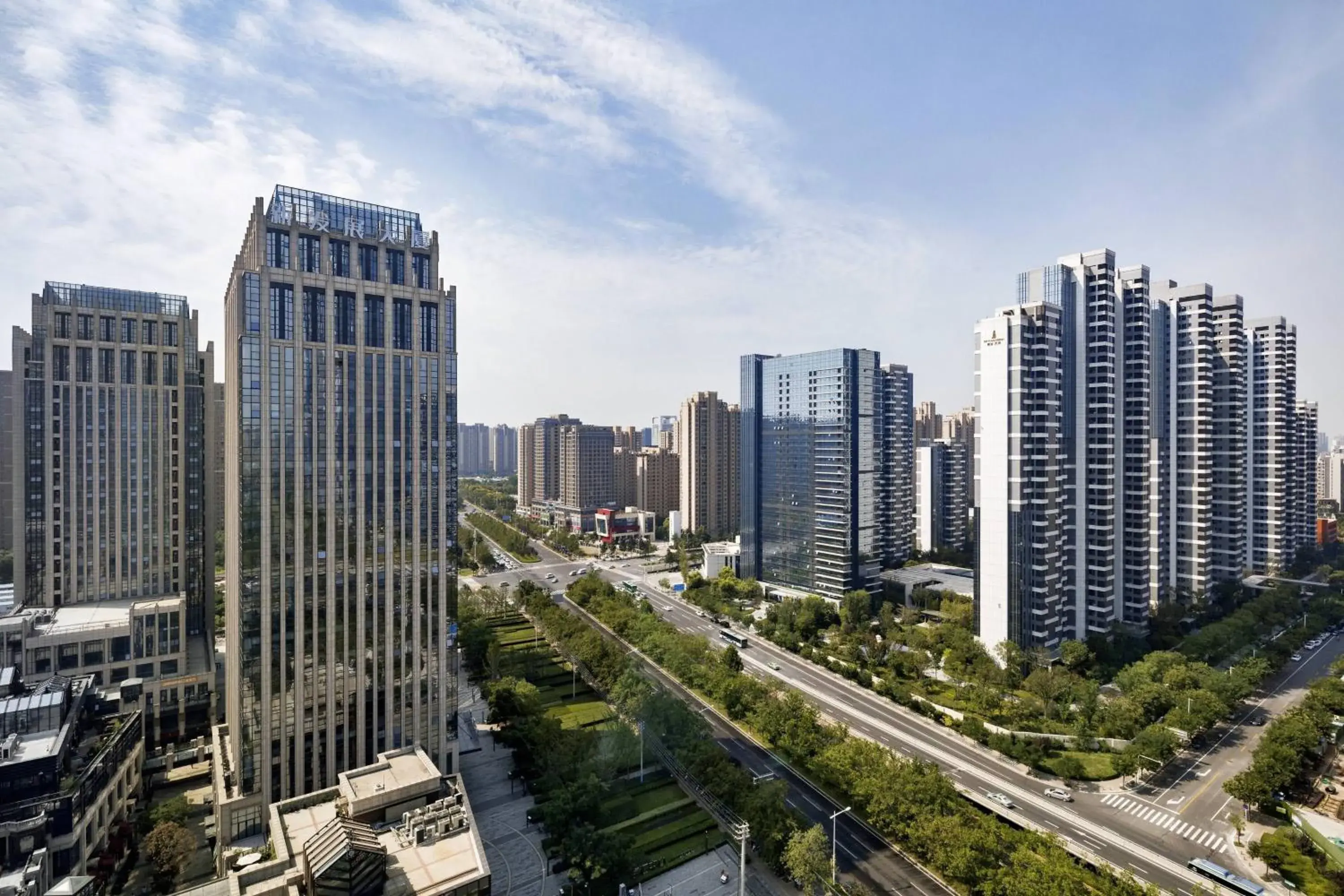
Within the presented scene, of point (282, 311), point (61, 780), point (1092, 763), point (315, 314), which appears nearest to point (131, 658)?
point (61, 780)

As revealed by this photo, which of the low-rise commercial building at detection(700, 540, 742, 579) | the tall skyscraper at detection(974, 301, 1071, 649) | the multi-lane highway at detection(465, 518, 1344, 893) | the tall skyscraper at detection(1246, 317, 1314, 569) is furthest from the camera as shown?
the low-rise commercial building at detection(700, 540, 742, 579)

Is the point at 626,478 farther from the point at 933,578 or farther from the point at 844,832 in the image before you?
the point at 844,832

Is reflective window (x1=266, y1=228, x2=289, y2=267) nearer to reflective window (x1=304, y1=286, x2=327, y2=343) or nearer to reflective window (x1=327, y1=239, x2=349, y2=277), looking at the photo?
reflective window (x1=304, y1=286, x2=327, y2=343)

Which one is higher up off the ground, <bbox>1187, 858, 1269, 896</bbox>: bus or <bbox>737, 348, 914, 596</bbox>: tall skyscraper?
<bbox>737, 348, 914, 596</bbox>: tall skyscraper

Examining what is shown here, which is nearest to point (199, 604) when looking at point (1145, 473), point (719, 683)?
point (719, 683)

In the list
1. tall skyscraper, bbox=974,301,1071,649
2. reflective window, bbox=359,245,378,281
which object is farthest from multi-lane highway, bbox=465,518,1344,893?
reflective window, bbox=359,245,378,281
